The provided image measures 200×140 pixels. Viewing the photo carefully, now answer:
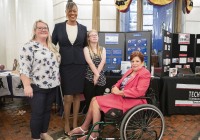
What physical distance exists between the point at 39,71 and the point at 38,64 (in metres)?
0.07

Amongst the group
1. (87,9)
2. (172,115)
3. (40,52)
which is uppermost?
(87,9)

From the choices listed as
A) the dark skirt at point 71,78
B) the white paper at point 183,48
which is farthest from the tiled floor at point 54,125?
the white paper at point 183,48

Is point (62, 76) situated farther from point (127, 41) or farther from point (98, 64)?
point (127, 41)

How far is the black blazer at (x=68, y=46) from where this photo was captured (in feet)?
8.53

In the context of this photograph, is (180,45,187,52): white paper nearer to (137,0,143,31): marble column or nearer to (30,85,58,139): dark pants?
(137,0,143,31): marble column

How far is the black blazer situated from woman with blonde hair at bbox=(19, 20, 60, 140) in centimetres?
21

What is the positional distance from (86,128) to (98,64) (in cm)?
74

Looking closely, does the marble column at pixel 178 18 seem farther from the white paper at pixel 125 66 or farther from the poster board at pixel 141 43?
the white paper at pixel 125 66

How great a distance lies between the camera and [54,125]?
327cm

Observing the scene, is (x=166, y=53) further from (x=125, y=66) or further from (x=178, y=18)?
(x=178, y=18)

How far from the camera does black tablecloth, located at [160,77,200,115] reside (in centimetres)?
362

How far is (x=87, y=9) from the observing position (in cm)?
536

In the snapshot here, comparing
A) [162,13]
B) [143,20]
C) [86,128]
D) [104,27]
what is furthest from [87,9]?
[86,128]

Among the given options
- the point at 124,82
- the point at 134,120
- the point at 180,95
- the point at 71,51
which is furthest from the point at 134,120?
the point at 180,95
